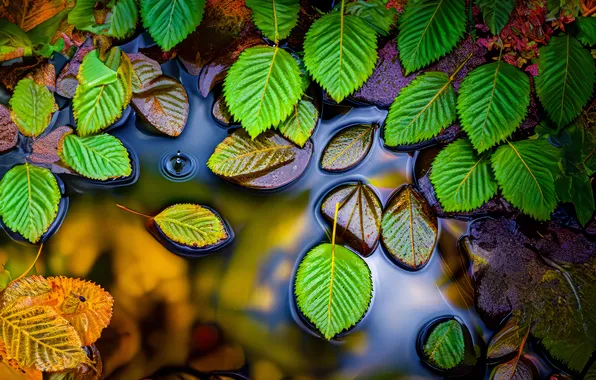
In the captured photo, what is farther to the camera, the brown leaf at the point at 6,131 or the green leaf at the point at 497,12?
the brown leaf at the point at 6,131

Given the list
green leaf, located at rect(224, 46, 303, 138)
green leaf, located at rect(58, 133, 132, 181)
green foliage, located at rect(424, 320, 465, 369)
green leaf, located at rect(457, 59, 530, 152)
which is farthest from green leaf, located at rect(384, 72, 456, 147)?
green leaf, located at rect(58, 133, 132, 181)

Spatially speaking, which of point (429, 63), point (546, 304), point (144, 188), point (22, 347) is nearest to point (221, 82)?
point (144, 188)

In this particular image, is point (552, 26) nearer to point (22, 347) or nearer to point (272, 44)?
point (272, 44)

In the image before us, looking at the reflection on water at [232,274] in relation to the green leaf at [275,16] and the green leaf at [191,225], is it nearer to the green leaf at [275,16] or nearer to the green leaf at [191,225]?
the green leaf at [191,225]

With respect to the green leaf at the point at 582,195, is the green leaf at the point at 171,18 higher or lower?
higher

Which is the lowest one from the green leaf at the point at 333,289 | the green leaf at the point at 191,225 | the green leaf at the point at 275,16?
the green leaf at the point at 333,289

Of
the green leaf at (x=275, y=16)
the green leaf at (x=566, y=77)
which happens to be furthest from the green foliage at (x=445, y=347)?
the green leaf at (x=275, y=16)
